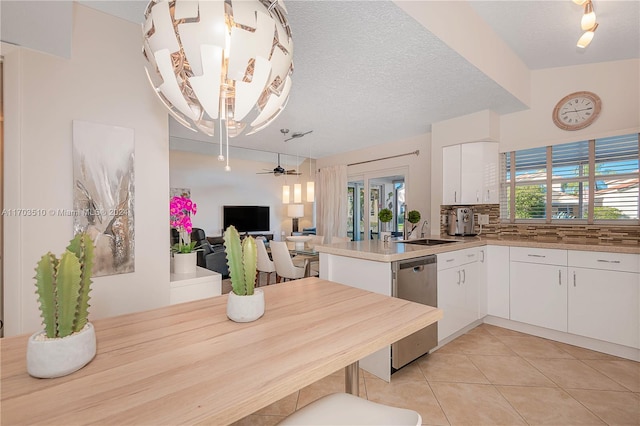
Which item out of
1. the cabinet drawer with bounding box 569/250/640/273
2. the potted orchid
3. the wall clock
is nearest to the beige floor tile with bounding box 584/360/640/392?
the cabinet drawer with bounding box 569/250/640/273

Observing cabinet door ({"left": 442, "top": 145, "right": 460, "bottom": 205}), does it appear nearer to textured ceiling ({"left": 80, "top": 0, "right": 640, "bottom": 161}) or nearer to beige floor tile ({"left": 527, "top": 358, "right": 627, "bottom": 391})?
textured ceiling ({"left": 80, "top": 0, "right": 640, "bottom": 161})

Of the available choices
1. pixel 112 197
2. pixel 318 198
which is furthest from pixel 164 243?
pixel 318 198

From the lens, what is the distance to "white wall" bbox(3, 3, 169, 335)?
154 cm

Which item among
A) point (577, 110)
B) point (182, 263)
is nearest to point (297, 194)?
point (182, 263)

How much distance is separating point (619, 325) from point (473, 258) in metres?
1.15

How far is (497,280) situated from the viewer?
9.90 feet

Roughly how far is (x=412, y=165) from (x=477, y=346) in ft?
8.92

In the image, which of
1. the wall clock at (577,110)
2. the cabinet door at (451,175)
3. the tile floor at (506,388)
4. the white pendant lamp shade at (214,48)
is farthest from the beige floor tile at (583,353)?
the white pendant lamp shade at (214,48)

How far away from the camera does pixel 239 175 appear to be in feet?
25.2

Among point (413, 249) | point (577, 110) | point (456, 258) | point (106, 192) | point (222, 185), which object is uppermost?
point (577, 110)

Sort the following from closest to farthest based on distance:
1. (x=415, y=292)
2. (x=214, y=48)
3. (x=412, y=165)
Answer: (x=214, y=48) < (x=415, y=292) < (x=412, y=165)

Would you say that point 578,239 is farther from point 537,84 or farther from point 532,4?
point 532,4

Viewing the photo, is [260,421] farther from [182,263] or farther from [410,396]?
[182,263]

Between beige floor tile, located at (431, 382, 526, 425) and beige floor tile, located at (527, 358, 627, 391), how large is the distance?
550mm
